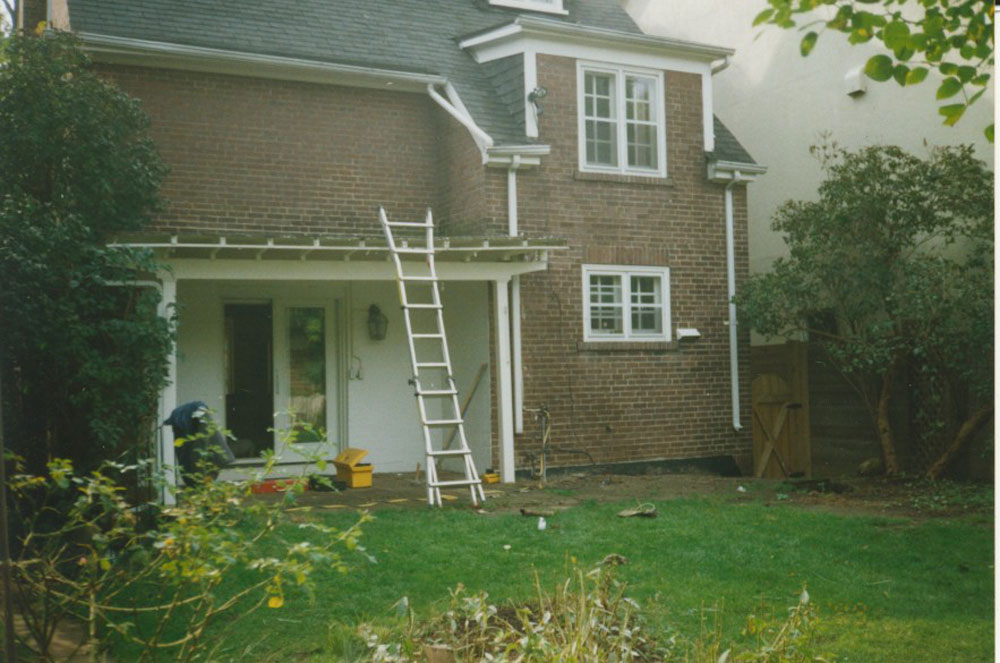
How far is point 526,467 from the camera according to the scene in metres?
8.51

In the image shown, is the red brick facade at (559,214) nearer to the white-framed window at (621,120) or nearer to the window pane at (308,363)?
the white-framed window at (621,120)

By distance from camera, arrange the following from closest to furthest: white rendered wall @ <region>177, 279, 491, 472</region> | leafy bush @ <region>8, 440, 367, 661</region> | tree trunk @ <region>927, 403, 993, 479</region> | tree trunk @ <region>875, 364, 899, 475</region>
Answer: leafy bush @ <region>8, 440, 367, 661</region> → tree trunk @ <region>927, 403, 993, 479</region> → tree trunk @ <region>875, 364, 899, 475</region> → white rendered wall @ <region>177, 279, 491, 472</region>

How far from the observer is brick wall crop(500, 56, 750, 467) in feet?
28.2

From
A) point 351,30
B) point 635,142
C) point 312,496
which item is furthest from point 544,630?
point 635,142

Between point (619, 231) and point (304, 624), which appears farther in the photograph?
point (619, 231)

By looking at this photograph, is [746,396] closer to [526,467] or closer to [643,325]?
[643,325]

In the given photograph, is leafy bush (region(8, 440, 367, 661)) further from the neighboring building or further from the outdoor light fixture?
the outdoor light fixture

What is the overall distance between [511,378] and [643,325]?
137 cm

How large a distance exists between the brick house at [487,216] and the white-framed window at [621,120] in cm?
2

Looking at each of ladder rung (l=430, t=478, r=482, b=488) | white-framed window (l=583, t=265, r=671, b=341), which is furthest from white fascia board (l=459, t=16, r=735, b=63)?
ladder rung (l=430, t=478, r=482, b=488)

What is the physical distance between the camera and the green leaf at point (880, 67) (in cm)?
373

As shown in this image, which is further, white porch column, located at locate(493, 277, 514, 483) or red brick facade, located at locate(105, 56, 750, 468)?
red brick facade, located at locate(105, 56, 750, 468)

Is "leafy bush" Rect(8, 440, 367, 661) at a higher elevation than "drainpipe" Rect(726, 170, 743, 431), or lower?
lower

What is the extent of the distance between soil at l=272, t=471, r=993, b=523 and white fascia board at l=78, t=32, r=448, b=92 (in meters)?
3.22
